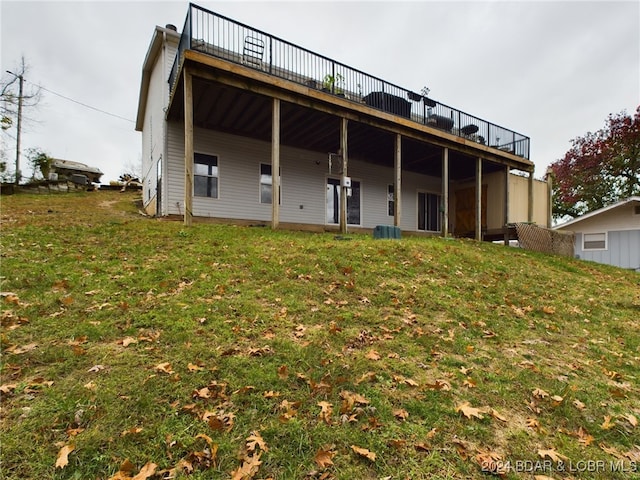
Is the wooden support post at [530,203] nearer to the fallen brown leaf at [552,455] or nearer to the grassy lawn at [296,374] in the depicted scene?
the grassy lawn at [296,374]

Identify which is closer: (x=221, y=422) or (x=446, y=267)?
(x=221, y=422)

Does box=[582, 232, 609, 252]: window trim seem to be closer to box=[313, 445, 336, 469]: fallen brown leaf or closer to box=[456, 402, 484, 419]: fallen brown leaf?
box=[456, 402, 484, 419]: fallen brown leaf

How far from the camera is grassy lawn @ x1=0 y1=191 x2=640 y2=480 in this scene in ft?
6.33

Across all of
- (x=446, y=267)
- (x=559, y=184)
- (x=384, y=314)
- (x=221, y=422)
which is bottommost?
(x=221, y=422)

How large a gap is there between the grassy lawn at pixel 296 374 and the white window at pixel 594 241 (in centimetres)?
1210

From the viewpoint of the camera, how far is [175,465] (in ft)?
6.00

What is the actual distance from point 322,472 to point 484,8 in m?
13.8

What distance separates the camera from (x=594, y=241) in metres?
15.1

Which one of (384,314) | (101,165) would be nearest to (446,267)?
(384,314)

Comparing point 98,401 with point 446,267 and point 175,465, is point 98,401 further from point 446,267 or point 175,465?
point 446,267

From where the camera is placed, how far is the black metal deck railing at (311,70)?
8.22 metres

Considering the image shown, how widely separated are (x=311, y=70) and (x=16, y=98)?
20.9 m

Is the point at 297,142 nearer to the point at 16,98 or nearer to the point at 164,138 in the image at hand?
the point at 164,138

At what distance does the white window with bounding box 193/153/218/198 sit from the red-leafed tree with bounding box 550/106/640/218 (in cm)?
2262
